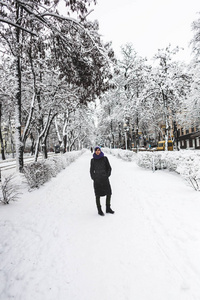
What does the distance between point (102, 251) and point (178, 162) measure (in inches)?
262

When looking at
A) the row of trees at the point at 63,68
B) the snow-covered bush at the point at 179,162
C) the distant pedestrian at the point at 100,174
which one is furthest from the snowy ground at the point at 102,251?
the row of trees at the point at 63,68

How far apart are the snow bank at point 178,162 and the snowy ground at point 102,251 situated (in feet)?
2.90

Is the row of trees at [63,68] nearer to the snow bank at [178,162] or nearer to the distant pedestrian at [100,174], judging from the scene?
the distant pedestrian at [100,174]

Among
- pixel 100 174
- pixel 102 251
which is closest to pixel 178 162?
pixel 100 174

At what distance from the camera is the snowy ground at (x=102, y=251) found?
2256 mm

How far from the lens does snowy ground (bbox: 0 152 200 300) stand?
226 centimetres

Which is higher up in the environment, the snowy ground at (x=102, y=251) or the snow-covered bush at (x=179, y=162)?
the snow-covered bush at (x=179, y=162)

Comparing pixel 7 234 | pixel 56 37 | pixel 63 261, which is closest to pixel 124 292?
pixel 63 261

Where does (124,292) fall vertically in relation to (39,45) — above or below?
below

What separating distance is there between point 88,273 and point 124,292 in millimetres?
609

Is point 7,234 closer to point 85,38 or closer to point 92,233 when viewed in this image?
point 92,233

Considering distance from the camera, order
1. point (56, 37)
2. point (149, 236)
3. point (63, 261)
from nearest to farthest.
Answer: point (63, 261) → point (149, 236) → point (56, 37)

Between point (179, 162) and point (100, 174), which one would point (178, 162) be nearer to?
point (179, 162)

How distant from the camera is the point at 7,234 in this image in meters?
3.82
